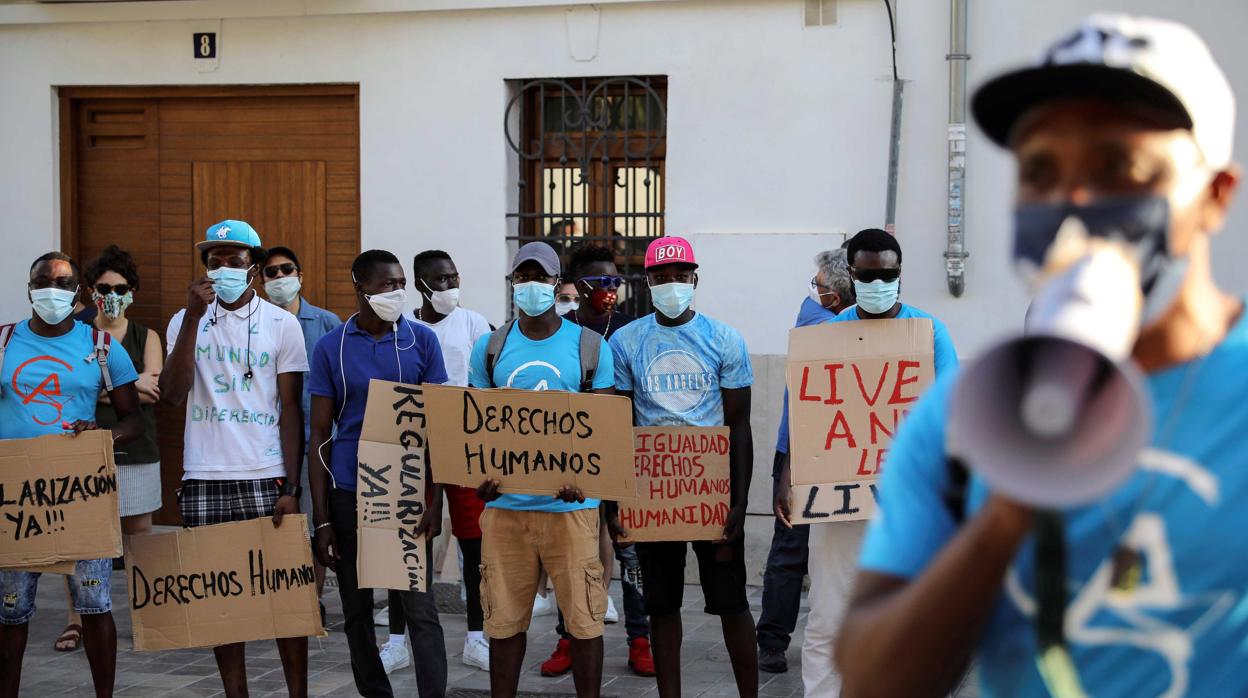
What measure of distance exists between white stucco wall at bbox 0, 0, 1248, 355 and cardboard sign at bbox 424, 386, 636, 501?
3.60 m

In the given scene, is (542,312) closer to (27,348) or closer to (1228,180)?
(27,348)

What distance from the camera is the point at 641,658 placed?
24.3 ft

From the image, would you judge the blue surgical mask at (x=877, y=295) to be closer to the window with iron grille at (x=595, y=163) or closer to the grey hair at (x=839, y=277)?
the grey hair at (x=839, y=277)

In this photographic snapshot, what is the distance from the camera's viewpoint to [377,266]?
652 centimetres

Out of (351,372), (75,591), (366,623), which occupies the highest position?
(351,372)

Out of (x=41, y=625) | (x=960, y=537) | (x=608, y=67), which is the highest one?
(x=608, y=67)

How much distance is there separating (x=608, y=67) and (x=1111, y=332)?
28.1 ft

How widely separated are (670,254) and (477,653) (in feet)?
8.34

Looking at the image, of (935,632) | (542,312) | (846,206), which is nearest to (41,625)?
(542,312)

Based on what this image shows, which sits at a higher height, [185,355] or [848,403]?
[185,355]

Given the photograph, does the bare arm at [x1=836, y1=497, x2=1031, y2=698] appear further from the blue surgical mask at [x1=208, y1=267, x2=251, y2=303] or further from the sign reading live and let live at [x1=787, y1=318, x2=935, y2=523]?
the blue surgical mask at [x1=208, y1=267, x2=251, y2=303]

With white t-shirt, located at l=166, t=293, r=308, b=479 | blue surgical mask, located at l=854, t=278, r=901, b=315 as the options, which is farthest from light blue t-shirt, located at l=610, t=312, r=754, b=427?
white t-shirt, located at l=166, t=293, r=308, b=479

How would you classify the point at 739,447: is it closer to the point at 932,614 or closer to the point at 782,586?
the point at 782,586

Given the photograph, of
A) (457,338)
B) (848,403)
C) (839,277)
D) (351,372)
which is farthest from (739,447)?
(457,338)
